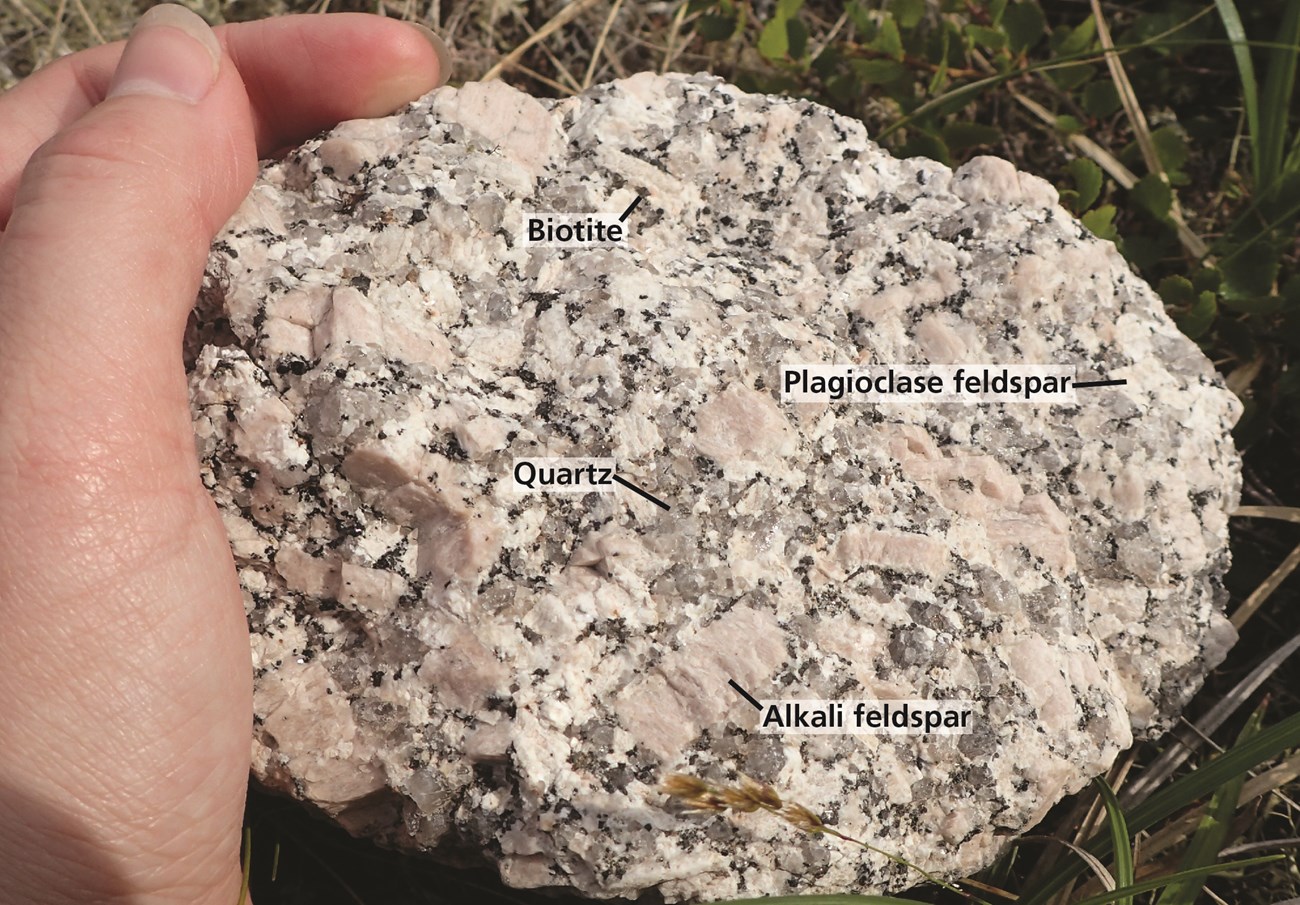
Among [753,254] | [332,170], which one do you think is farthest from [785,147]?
[332,170]

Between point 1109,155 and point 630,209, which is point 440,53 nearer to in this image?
point 630,209

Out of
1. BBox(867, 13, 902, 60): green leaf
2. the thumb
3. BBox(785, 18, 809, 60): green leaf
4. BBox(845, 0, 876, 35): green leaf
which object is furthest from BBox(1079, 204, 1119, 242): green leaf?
the thumb

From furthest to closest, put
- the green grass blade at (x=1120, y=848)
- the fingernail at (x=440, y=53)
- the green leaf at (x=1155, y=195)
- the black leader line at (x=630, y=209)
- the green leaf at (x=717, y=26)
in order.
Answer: the green leaf at (x=717, y=26)
the green leaf at (x=1155, y=195)
the fingernail at (x=440, y=53)
the black leader line at (x=630, y=209)
the green grass blade at (x=1120, y=848)

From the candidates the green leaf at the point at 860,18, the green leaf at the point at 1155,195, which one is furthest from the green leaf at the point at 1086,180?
the green leaf at the point at 860,18

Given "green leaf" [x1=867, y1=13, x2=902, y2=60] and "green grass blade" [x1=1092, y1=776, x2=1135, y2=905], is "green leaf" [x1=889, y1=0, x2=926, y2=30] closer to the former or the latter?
"green leaf" [x1=867, y1=13, x2=902, y2=60]

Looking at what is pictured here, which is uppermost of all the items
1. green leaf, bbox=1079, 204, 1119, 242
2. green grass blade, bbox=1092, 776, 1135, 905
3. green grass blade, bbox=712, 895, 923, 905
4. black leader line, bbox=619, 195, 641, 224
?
black leader line, bbox=619, 195, 641, 224

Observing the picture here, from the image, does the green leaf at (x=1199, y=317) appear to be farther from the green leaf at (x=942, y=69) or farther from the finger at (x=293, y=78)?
the finger at (x=293, y=78)
